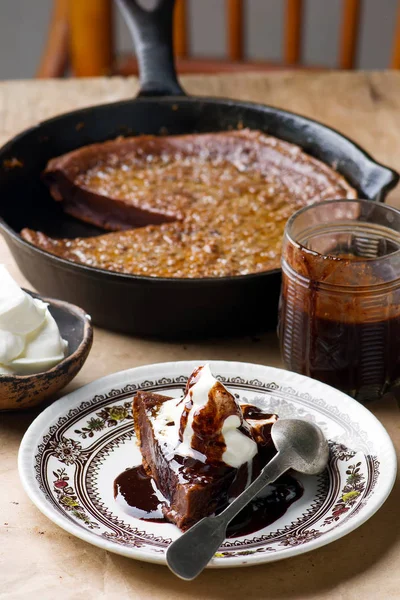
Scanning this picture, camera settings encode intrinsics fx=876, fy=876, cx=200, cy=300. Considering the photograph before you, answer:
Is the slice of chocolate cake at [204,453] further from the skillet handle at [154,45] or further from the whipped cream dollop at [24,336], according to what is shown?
the skillet handle at [154,45]

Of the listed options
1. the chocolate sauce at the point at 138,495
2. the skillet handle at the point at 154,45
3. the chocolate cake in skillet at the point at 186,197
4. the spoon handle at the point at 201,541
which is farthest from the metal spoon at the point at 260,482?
the skillet handle at the point at 154,45

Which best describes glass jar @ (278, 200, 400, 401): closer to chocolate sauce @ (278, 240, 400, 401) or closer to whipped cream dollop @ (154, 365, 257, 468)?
chocolate sauce @ (278, 240, 400, 401)

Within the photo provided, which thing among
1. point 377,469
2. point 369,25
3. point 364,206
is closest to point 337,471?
point 377,469

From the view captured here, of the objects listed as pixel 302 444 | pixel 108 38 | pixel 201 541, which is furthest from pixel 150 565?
pixel 108 38

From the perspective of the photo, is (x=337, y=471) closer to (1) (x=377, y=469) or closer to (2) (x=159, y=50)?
(1) (x=377, y=469)

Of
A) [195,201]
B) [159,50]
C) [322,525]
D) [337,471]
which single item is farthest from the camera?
[159,50]
